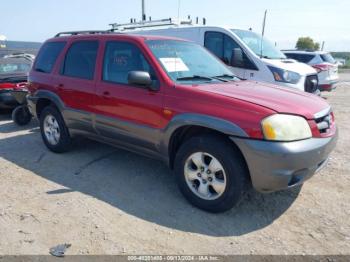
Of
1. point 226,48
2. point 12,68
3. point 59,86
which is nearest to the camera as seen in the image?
point 59,86

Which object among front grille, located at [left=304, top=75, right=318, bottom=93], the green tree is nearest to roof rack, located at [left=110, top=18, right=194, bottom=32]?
front grille, located at [left=304, top=75, right=318, bottom=93]

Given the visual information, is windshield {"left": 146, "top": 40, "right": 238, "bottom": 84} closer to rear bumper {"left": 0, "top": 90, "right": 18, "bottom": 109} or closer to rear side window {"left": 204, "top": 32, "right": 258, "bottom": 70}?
rear side window {"left": 204, "top": 32, "right": 258, "bottom": 70}

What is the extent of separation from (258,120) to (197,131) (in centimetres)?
78

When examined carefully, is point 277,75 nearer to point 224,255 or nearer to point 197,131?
point 197,131

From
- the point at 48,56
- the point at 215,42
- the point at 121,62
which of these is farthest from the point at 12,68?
the point at 121,62

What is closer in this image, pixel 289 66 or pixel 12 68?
pixel 289 66

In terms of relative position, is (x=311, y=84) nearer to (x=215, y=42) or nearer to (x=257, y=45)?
(x=257, y=45)

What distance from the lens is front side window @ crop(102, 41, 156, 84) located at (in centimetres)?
393

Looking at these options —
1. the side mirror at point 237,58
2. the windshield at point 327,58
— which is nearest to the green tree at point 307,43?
the windshield at point 327,58

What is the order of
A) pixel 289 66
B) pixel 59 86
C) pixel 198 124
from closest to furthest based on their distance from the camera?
pixel 198 124
pixel 59 86
pixel 289 66

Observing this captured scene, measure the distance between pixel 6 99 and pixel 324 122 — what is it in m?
7.13

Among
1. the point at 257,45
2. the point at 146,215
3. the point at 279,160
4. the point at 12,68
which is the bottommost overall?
the point at 146,215

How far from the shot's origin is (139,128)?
390cm

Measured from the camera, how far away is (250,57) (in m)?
6.84
